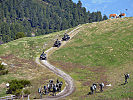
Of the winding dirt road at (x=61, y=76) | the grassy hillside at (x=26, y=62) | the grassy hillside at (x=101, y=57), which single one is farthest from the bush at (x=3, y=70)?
the grassy hillside at (x=101, y=57)

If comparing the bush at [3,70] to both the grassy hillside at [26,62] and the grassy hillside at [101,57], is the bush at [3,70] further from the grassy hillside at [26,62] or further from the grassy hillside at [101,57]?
the grassy hillside at [101,57]

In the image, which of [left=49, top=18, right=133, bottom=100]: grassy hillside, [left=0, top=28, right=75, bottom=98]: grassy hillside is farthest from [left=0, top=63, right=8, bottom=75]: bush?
[left=49, top=18, right=133, bottom=100]: grassy hillside

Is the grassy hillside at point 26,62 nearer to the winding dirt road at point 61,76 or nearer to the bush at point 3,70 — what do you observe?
the bush at point 3,70

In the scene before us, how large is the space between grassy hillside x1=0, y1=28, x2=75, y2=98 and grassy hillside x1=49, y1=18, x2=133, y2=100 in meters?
8.09

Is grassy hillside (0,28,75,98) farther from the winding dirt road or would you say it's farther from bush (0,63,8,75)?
the winding dirt road

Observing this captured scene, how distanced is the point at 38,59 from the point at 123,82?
3973 cm

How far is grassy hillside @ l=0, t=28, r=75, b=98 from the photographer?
2318 inches

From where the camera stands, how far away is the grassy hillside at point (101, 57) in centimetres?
5291

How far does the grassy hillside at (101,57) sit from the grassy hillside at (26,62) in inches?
318

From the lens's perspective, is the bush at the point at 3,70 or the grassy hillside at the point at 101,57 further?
the bush at the point at 3,70

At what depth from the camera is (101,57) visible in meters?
77.4

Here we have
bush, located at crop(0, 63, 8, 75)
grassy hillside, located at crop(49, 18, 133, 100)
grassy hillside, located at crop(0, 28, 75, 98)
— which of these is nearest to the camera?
grassy hillside, located at crop(49, 18, 133, 100)

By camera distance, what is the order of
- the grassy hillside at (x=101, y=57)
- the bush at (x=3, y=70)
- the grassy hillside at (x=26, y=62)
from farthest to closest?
1. the bush at (x=3, y=70)
2. the grassy hillside at (x=26, y=62)
3. the grassy hillside at (x=101, y=57)

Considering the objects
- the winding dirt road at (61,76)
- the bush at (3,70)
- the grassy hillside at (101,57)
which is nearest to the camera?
the winding dirt road at (61,76)
